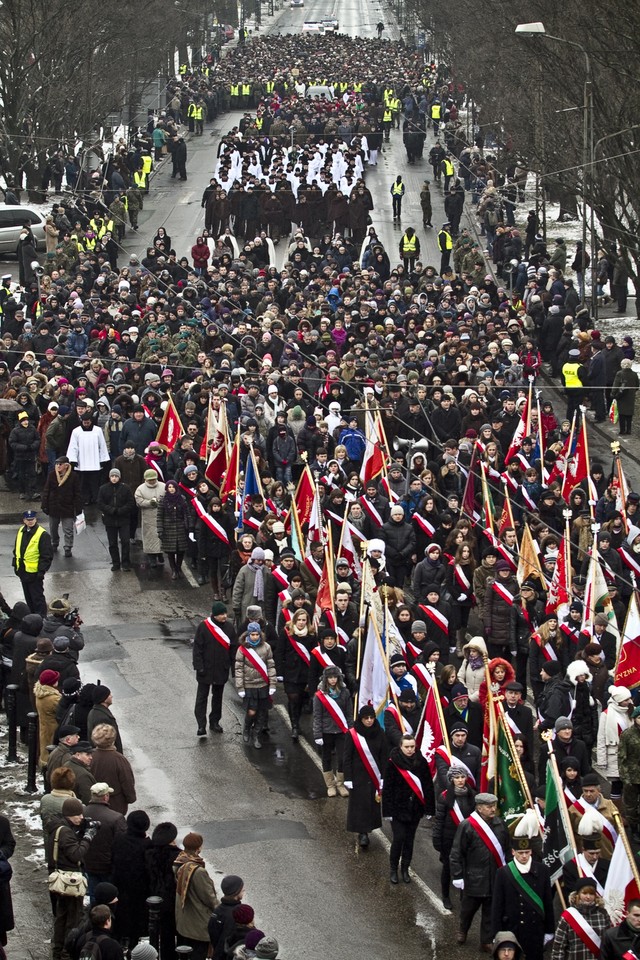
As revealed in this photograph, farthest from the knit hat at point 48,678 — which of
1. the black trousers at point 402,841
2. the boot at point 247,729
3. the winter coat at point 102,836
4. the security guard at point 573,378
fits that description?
the security guard at point 573,378

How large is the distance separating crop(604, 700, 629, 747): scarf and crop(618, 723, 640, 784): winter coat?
0.78m

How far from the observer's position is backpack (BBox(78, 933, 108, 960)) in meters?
10.7

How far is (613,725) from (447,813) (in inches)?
96.8

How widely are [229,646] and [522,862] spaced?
4.86 metres

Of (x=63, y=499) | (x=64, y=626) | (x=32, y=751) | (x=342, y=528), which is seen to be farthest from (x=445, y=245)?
(x=32, y=751)

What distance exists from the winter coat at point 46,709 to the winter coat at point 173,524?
232 inches

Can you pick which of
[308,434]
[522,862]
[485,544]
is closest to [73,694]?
[522,862]

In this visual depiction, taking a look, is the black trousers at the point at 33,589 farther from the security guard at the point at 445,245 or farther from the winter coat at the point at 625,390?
the security guard at the point at 445,245

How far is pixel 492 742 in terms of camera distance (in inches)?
550

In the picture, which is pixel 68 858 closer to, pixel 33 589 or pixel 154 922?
pixel 154 922

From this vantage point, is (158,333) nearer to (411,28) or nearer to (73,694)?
(73,694)

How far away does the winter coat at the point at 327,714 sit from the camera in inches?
611

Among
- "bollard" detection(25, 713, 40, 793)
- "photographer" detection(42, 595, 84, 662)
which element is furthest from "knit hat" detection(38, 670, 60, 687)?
"photographer" detection(42, 595, 84, 662)

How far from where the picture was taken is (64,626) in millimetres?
16125
